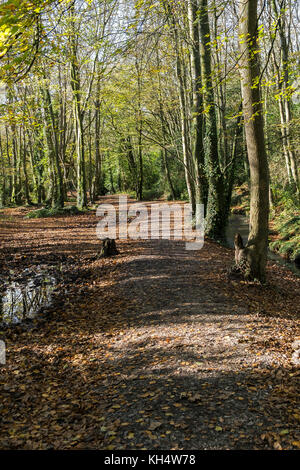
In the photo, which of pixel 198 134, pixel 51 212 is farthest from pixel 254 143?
pixel 51 212

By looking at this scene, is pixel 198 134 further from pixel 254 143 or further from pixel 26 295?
pixel 26 295

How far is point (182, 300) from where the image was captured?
678 centimetres

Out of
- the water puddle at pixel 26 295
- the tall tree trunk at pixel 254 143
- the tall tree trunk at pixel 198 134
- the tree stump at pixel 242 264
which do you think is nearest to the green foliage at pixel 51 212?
the tall tree trunk at pixel 198 134

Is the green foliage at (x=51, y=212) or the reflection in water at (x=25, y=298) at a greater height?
the green foliage at (x=51, y=212)

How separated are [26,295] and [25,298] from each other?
0.14 m

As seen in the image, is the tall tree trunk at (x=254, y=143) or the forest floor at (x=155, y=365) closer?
the forest floor at (x=155, y=365)

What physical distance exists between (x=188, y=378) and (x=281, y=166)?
62.5ft

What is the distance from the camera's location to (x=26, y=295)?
7383 mm

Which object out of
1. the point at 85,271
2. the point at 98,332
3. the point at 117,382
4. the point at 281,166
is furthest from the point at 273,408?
the point at 281,166

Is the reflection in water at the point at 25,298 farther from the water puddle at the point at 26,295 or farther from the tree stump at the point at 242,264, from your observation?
the tree stump at the point at 242,264

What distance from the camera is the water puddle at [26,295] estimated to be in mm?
6484

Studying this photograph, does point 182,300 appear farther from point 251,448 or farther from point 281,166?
point 281,166

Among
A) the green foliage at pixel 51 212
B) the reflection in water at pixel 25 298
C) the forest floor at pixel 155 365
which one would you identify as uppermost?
the green foliage at pixel 51 212

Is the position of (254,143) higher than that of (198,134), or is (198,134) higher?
(198,134)
